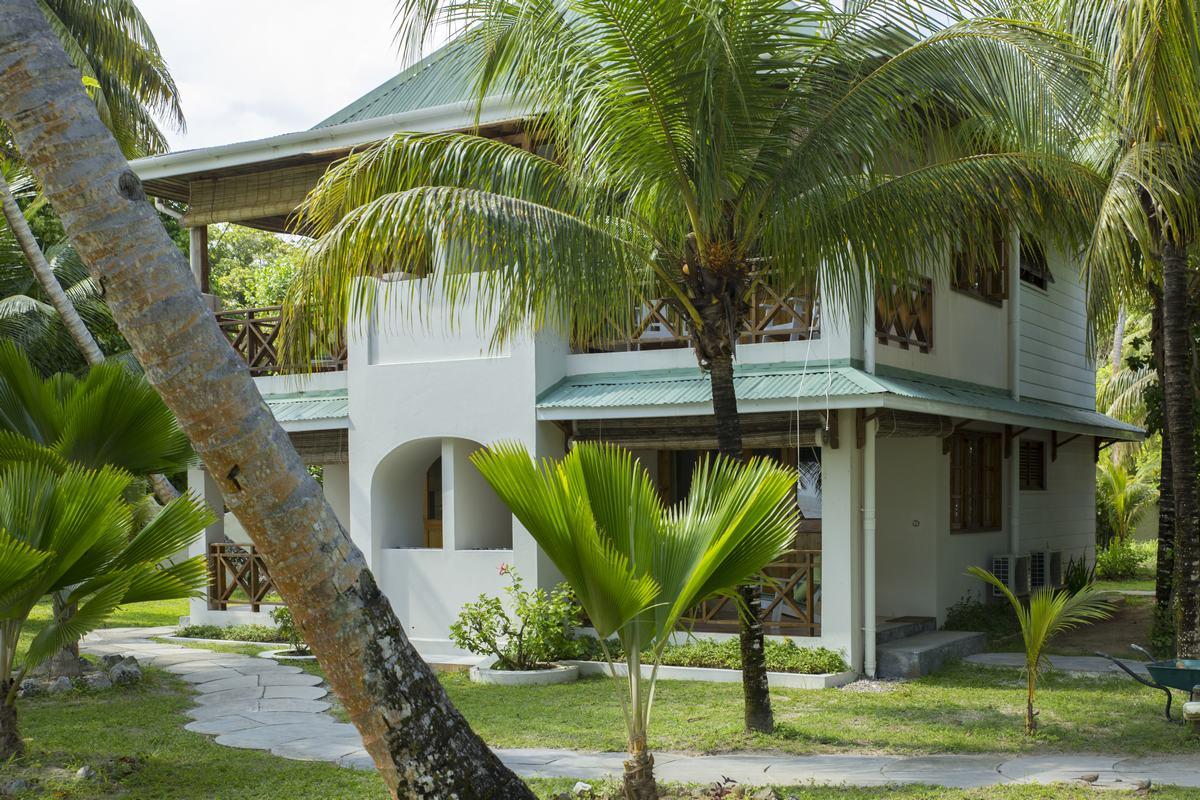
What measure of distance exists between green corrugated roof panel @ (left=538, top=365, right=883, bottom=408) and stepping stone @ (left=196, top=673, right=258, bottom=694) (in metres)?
4.11

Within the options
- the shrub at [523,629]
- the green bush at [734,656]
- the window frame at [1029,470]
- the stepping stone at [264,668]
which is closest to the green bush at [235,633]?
the stepping stone at [264,668]

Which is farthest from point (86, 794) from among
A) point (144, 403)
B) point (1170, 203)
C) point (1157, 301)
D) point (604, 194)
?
point (1157, 301)

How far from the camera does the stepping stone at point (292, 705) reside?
11.0m

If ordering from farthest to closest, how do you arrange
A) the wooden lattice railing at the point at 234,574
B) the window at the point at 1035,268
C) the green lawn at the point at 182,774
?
the window at the point at 1035,268 < the wooden lattice railing at the point at 234,574 < the green lawn at the point at 182,774

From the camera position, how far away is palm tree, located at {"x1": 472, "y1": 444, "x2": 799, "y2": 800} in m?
5.75

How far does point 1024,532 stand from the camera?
16797 mm

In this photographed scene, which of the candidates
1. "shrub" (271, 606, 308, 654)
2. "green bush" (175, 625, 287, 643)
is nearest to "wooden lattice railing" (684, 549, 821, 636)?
"shrub" (271, 606, 308, 654)

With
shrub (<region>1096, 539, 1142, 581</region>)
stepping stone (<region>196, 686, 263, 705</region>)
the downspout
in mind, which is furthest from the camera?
shrub (<region>1096, 539, 1142, 581</region>)

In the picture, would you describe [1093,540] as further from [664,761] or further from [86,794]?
[86,794]

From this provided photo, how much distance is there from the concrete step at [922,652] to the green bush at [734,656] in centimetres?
54

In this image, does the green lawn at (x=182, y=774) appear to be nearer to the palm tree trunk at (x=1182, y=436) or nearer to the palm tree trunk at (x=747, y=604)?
the palm tree trunk at (x=747, y=604)

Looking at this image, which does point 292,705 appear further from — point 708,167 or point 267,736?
point 708,167

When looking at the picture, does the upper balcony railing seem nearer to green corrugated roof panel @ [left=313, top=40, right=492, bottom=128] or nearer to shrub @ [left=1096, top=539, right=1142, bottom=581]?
green corrugated roof panel @ [left=313, top=40, right=492, bottom=128]

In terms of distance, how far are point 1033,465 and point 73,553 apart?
1377 centimetres
